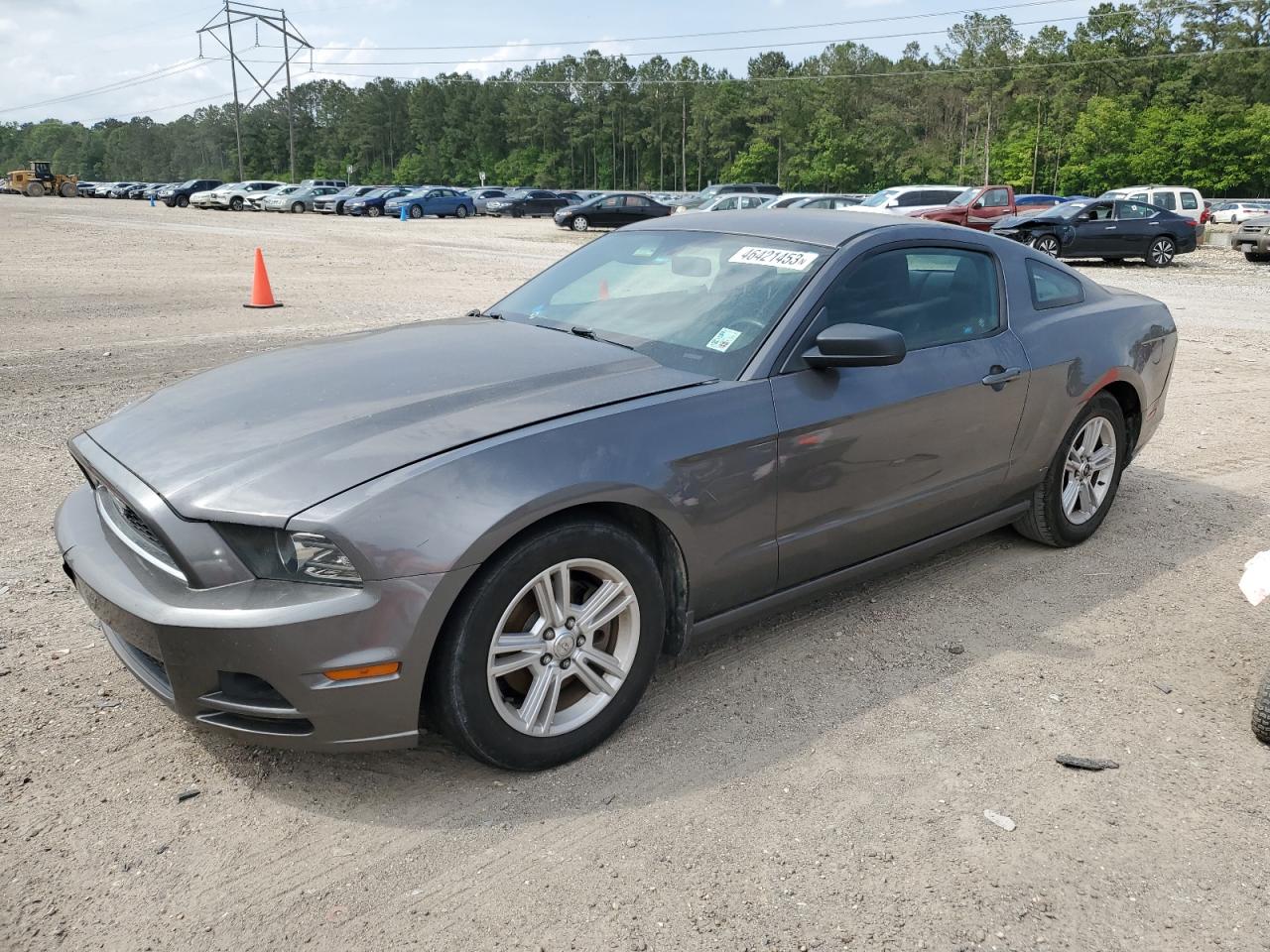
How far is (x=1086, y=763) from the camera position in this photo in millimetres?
3180

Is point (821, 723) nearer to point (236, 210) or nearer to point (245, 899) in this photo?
point (245, 899)

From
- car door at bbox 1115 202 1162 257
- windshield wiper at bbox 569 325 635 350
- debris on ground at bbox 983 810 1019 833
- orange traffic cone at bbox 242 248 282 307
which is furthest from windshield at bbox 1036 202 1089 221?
debris on ground at bbox 983 810 1019 833

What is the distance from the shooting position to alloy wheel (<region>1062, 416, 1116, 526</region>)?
192 inches

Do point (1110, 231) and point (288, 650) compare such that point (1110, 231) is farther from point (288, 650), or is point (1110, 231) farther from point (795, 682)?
point (288, 650)

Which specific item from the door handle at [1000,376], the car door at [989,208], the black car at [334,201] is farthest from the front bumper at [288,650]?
the black car at [334,201]

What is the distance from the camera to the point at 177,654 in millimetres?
2674

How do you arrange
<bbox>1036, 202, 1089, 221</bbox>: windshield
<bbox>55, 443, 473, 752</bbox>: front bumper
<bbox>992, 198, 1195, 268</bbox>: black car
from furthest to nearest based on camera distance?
<bbox>1036, 202, 1089, 221</bbox>: windshield < <bbox>992, 198, 1195, 268</bbox>: black car < <bbox>55, 443, 473, 752</bbox>: front bumper

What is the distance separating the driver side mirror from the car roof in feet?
1.81

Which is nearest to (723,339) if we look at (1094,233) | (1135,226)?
(1094,233)

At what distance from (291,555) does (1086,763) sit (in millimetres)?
2404

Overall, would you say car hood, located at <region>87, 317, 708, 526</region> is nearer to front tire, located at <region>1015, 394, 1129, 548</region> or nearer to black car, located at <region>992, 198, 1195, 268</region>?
front tire, located at <region>1015, 394, 1129, 548</region>

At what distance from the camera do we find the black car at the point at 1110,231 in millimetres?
23391

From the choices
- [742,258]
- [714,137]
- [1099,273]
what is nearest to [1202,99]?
[714,137]

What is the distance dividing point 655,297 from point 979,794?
2080mm
